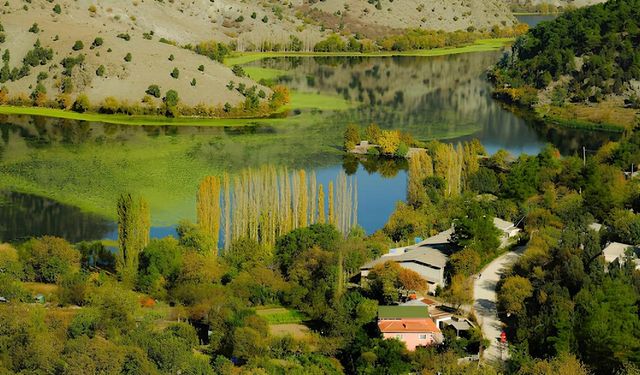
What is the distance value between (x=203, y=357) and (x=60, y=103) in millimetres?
52179

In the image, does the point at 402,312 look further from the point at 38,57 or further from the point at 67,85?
the point at 38,57

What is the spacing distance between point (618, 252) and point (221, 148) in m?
30.9

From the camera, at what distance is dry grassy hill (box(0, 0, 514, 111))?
269 ft

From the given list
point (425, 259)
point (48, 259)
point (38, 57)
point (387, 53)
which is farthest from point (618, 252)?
point (387, 53)

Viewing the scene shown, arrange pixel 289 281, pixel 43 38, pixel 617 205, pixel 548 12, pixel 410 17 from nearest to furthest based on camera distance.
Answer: pixel 289 281 < pixel 617 205 < pixel 43 38 < pixel 410 17 < pixel 548 12

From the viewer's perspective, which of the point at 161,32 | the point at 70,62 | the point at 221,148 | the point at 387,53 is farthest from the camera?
the point at 387,53

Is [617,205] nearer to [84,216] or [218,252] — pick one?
[218,252]

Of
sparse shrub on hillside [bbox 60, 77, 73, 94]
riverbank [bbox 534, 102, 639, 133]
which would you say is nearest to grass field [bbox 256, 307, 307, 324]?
riverbank [bbox 534, 102, 639, 133]

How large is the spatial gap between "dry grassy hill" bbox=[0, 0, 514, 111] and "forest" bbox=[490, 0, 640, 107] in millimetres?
25646

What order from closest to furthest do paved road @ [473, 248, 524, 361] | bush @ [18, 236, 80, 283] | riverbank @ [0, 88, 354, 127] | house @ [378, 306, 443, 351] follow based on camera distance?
house @ [378, 306, 443, 351] < paved road @ [473, 248, 524, 361] < bush @ [18, 236, 80, 283] < riverbank @ [0, 88, 354, 127]

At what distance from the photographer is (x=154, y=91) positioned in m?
79.8

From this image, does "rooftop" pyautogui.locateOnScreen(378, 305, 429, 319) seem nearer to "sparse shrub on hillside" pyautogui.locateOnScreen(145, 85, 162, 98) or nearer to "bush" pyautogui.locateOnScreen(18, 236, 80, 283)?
"bush" pyautogui.locateOnScreen(18, 236, 80, 283)

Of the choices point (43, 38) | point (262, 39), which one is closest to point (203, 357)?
point (43, 38)

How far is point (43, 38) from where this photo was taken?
287ft
